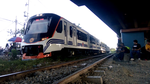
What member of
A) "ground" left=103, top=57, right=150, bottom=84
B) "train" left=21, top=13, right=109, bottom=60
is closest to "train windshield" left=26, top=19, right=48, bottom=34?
"train" left=21, top=13, right=109, bottom=60

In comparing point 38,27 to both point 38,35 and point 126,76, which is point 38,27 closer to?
point 38,35

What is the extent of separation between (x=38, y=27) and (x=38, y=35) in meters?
0.65

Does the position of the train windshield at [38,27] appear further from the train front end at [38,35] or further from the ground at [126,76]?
the ground at [126,76]

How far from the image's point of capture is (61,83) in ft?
6.78

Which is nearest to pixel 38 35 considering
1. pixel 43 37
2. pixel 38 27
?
pixel 43 37

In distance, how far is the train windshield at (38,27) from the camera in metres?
6.42

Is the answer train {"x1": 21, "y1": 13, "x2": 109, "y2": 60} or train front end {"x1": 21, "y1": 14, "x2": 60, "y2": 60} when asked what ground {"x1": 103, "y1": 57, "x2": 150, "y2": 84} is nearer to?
train {"x1": 21, "y1": 13, "x2": 109, "y2": 60}

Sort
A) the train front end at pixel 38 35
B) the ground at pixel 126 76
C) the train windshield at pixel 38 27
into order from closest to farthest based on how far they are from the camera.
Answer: the ground at pixel 126 76 < the train front end at pixel 38 35 < the train windshield at pixel 38 27

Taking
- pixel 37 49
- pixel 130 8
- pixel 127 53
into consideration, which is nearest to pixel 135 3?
pixel 130 8

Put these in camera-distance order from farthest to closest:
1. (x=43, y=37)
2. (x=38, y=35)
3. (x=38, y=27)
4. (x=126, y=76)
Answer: (x=38, y=27) < (x=38, y=35) < (x=43, y=37) < (x=126, y=76)

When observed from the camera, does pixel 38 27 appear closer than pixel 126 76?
No

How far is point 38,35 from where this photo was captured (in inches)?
245

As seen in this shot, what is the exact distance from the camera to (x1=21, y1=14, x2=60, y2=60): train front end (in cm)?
604

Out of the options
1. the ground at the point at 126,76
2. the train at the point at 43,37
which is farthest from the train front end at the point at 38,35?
the ground at the point at 126,76
